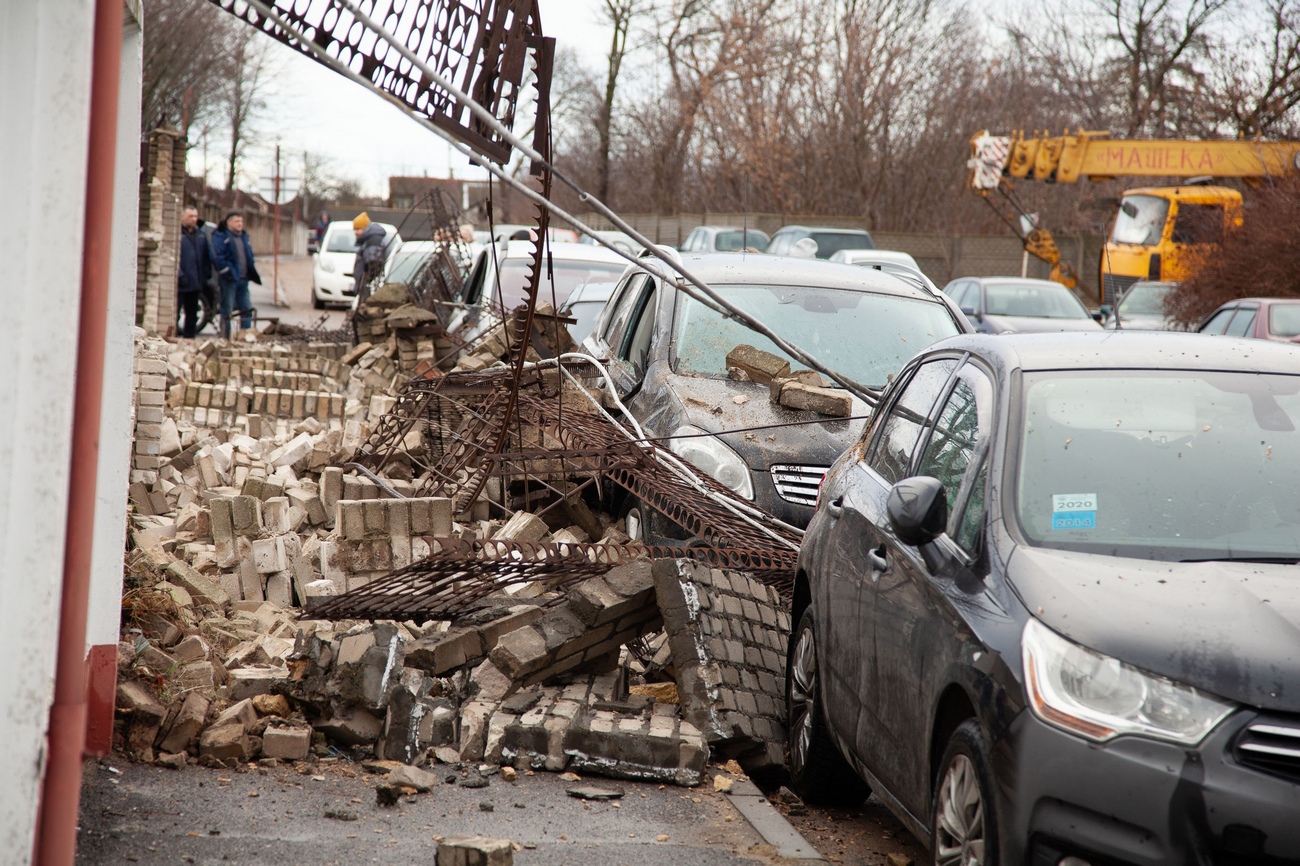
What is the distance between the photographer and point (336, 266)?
30.5 m

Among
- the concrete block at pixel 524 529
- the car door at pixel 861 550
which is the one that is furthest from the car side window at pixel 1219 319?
the car door at pixel 861 550

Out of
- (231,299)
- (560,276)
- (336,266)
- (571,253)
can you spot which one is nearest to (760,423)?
(560,276)

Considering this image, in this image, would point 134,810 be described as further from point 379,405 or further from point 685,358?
point 379,405

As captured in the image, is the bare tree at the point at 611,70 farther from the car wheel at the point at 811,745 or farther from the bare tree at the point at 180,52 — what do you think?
the car wheel at the point at 811,745

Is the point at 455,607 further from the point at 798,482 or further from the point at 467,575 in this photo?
the point at 798,482

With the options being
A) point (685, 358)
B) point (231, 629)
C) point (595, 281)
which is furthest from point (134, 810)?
point (595, 281)

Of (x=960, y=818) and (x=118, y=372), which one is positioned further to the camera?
(x=118, y=372)

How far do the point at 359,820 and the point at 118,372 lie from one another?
1680mm

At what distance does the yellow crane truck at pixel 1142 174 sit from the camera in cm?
2441

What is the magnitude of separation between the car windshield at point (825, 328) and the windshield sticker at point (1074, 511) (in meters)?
3.95

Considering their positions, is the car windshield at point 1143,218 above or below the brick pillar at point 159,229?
above

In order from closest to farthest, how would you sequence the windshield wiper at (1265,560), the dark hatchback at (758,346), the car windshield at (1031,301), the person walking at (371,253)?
1. the windshield wiper at (1265,560)
2. the dark hatchback at (758,346)
3. the person walking at (371,253)
4. the car windshield at (1031,301)

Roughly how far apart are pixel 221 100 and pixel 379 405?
4946cm

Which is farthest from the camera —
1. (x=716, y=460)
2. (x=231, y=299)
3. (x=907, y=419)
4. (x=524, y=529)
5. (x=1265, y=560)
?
(x=231, y=299)
